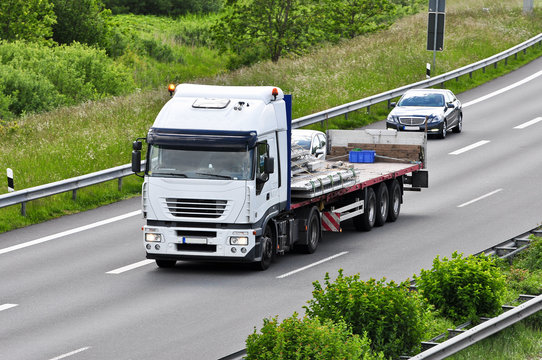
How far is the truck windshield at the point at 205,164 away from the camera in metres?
18.5

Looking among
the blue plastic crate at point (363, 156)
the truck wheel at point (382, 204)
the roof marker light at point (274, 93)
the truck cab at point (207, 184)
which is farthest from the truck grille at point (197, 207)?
the blue plastic crate at point (363, 156)

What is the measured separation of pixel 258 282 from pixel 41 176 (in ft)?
33.1

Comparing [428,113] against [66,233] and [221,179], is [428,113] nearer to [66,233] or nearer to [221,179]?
[66,233]

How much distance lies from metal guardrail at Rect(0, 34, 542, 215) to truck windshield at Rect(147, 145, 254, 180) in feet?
19.8

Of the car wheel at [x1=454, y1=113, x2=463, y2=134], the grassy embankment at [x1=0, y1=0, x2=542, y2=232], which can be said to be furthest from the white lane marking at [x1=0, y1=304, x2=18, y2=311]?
the car wheel at [x1=454, y1=113, x2=463, y2=134]

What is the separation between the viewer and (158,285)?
1812 cm

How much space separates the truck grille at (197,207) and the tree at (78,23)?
44039 millimetres

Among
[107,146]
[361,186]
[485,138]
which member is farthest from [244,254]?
[485,138]

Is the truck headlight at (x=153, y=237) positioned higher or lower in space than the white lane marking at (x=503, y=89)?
higher

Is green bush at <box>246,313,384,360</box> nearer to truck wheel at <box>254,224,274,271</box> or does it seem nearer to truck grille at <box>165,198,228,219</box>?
truck grille at <box>165,198,228,219</box>

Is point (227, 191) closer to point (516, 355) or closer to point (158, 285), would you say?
point (158, 285)

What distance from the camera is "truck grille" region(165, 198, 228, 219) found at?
18453 millimetres

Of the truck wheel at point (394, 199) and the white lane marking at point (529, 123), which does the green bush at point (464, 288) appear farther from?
the white lane marking at point (529, 123)

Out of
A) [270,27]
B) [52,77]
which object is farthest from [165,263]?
[270,27]
